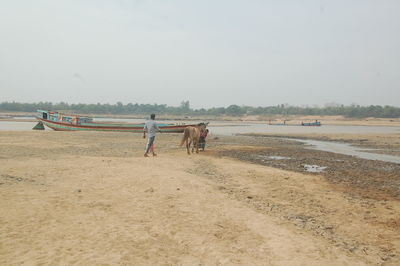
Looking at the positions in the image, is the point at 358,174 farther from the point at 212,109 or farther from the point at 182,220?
the point at 212,109

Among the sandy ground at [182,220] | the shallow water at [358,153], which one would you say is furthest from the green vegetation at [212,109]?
the sandy ground at [182,220]

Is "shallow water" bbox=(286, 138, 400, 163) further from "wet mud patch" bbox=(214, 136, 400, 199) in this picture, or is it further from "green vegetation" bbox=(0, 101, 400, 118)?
"green vegetation" bbox=(0, 101, 400, 118)

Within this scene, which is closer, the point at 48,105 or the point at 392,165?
the point at 392,165

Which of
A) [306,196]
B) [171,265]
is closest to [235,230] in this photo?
[171,265]

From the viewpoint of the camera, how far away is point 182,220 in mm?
5965

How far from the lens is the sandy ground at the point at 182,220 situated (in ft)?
14.8

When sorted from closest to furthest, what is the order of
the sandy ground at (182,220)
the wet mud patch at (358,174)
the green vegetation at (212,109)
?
1. the sandy ground at (182,220)
2. the wet mud patch at (358,174)
3. the green vegetation at (212,109)

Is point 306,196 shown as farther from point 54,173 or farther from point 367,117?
point 367,117

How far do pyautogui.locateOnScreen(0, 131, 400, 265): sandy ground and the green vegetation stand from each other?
119153 mm

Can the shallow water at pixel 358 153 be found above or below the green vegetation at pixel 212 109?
below

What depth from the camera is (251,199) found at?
790 cm

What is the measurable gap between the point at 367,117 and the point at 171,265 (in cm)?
12398

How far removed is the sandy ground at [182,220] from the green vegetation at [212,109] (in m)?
119

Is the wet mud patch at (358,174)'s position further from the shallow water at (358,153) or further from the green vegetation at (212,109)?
the green vegetation at (212,109)
